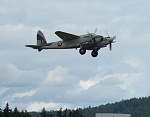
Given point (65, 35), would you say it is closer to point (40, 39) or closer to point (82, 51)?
point (82, 51)

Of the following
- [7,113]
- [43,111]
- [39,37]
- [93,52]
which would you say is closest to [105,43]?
[93,52]

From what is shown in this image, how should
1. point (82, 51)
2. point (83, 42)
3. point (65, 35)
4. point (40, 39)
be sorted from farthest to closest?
1. point (40, 39)
2. point (65, 35)
3. point (83, 42)
4. point (82, 51)

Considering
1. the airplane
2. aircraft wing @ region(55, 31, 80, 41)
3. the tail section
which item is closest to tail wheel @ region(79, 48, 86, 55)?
the airplane

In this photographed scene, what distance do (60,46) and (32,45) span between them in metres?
4.37

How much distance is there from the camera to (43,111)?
140 metres

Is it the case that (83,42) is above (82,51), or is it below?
above

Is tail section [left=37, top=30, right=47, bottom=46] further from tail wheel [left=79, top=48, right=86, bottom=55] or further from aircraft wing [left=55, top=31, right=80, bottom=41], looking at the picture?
tail wheel [left=79, top=48, right=86, bottom=55]

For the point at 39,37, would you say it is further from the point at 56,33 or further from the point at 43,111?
the point at 43,111

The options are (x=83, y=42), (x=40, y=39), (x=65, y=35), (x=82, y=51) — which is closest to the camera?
(x=82, y=51)

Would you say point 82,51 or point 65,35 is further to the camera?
point 65,35

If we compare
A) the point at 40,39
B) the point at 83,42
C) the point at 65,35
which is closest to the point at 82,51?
the point at 83,42

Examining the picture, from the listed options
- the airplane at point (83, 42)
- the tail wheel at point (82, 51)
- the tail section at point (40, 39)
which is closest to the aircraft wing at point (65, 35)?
the airplane at point (83, 42)

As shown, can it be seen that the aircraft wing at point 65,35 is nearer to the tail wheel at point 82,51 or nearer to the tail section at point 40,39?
the tail wheel at point 82,51

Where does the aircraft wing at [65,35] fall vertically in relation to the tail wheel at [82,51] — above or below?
above
